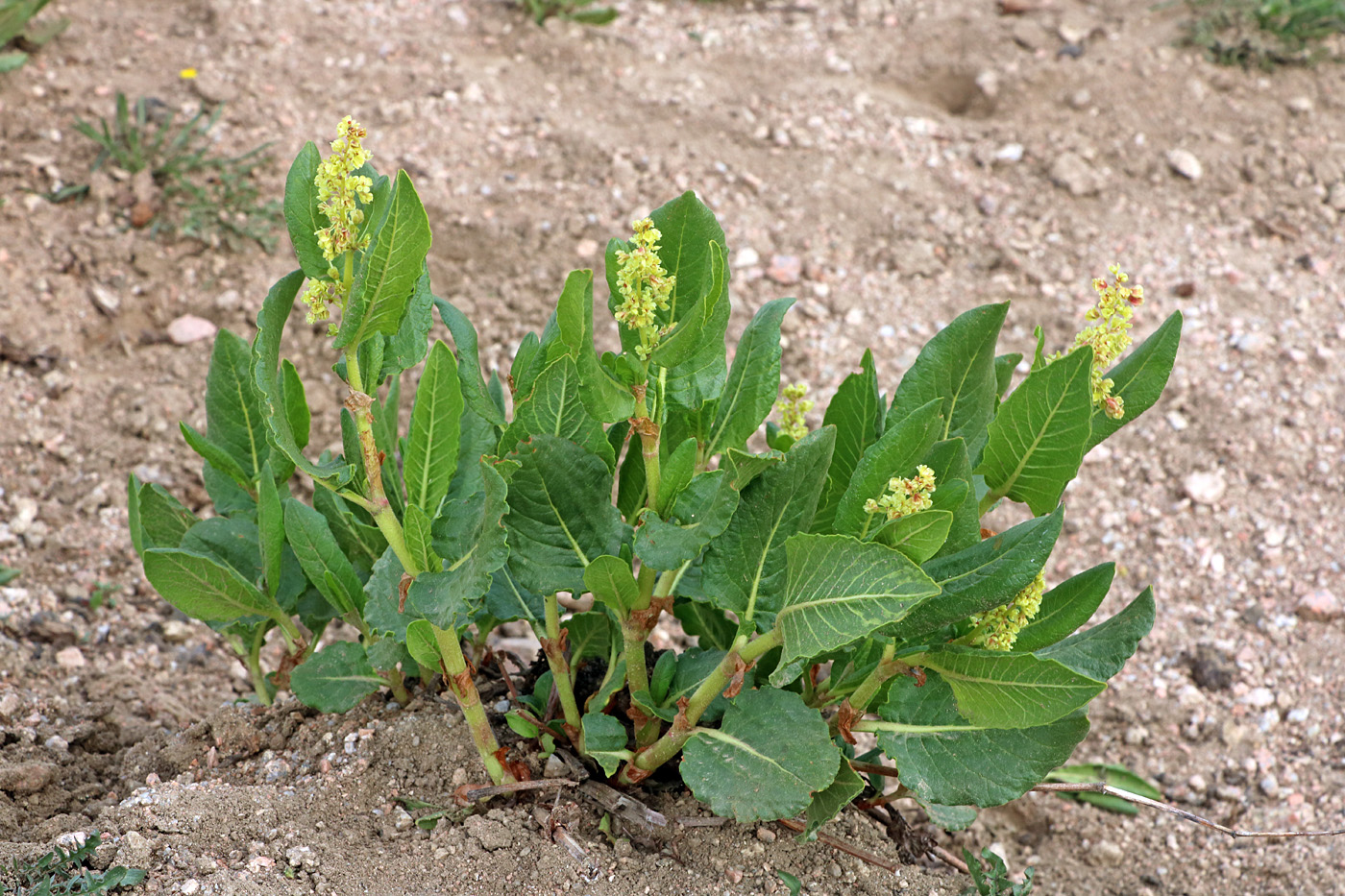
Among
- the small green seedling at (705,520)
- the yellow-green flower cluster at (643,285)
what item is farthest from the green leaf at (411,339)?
the yellow-green flower cluster at (643,285)

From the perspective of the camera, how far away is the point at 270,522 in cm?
212

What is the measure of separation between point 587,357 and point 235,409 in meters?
1.00

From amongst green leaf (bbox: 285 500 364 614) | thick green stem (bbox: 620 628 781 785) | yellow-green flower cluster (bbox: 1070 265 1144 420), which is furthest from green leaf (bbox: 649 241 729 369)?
green leaf (bbox: 285 500 364 614)

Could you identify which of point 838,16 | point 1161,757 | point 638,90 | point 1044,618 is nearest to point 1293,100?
point 838,16

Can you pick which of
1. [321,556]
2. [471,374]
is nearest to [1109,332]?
[471,374]

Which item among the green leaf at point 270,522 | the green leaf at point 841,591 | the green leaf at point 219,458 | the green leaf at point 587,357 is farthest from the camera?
the green leaf at point 219,458

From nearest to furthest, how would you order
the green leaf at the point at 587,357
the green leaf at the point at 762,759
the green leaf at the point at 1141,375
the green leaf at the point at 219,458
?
the green leaf at the point at 587,357, the green leaf at the point at 762,759, the green leaf at the point at 1141,375, the green leaf at the point at 219,458

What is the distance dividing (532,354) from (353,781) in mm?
890

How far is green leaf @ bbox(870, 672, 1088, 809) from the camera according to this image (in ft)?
5.99

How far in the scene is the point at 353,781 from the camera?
216cm

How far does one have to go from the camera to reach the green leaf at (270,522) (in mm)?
2100

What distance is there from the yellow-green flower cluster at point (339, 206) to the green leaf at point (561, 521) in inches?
14.8

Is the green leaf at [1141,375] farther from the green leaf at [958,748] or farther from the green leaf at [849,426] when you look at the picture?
the green leaf at [958,748]

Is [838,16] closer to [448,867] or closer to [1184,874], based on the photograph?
[1184,874]
